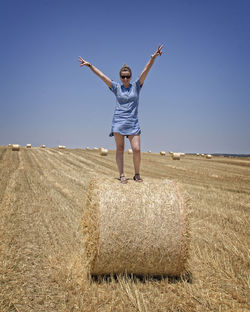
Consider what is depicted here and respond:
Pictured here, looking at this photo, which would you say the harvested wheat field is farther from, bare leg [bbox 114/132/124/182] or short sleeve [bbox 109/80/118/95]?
short sleeve [bbox 109/80/118/95]

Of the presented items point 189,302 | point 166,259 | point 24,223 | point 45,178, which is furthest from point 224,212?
point 45,178

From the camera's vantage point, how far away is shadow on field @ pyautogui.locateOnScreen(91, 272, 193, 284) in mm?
3643

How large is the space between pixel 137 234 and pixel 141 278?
0.66 metres

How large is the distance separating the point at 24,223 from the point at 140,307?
3.46 meters

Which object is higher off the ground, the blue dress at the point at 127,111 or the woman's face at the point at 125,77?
the woman's face at the point at 125,77

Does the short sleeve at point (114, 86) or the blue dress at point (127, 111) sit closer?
the blue dress at point (127, 111)

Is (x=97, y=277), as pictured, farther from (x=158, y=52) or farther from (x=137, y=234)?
(x=158, y=52)

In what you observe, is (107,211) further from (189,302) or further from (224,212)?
(224,212)

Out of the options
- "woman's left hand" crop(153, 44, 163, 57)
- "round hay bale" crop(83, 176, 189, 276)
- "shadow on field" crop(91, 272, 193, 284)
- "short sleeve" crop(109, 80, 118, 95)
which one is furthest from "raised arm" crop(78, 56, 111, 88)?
"shadow on field" crop(91, 272, 193, 284)

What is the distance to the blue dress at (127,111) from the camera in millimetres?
4516

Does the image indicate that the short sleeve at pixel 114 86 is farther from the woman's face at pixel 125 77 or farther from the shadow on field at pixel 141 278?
the shadow on field at pixel 141 278

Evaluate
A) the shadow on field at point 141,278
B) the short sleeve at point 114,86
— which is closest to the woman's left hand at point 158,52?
the short sleeve at point 114,86

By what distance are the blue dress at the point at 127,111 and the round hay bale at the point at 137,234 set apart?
1.17 m

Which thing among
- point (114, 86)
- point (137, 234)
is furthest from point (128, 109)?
point (137, 234)
